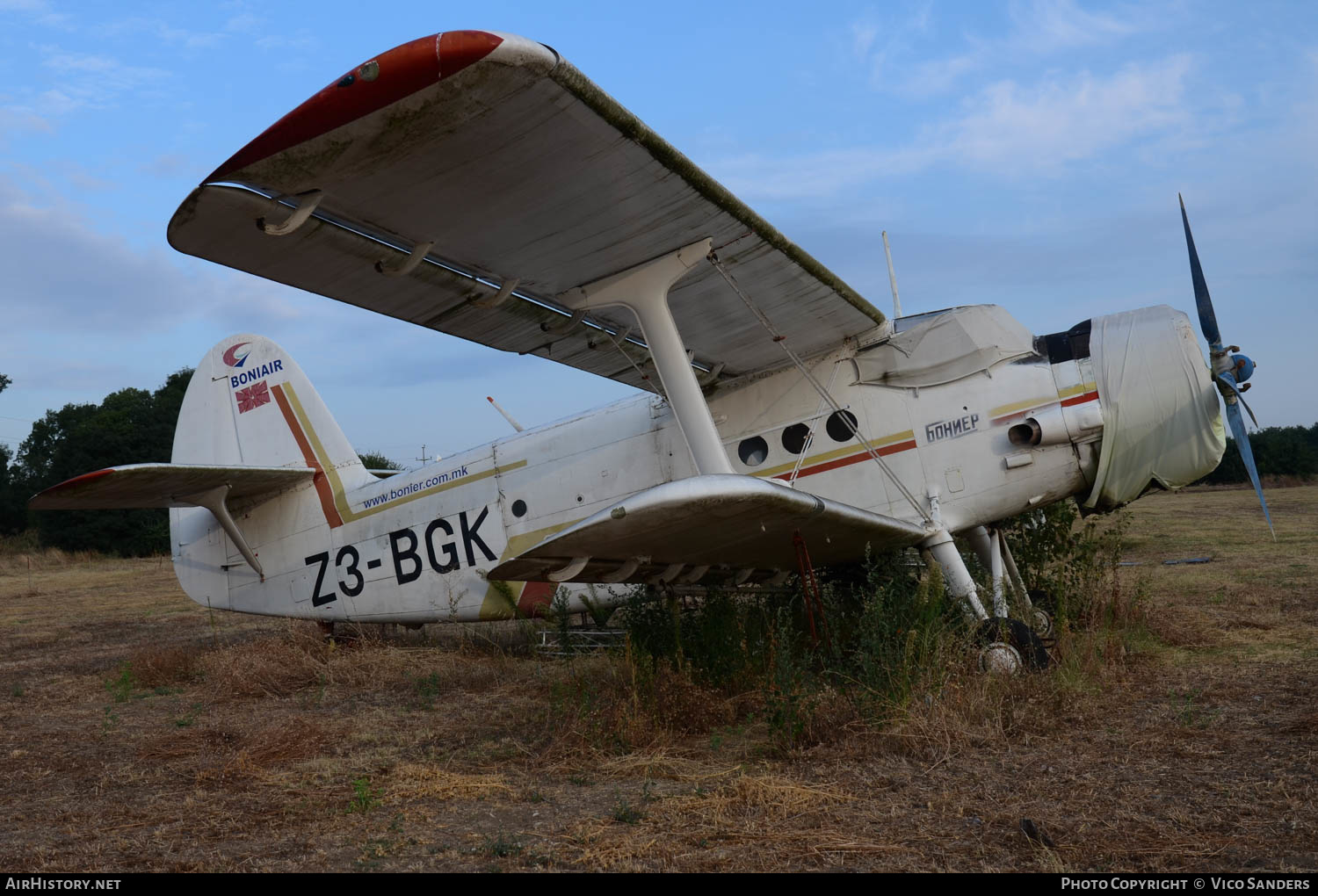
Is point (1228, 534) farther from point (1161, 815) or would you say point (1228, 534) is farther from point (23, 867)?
point (23, 867)

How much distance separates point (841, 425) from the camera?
6.67 metres

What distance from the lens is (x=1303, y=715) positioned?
14.6 ft

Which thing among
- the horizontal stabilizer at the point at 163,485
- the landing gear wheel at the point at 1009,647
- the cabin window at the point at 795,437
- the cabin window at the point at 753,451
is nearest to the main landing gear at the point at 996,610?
the landing gear wheel at the point at 1009,647

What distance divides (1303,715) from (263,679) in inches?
286

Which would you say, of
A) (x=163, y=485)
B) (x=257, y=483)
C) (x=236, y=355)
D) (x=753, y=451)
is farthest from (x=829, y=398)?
(x=236, y=355)

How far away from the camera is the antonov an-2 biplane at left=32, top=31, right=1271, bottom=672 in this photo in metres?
4.16

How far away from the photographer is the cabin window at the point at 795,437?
6.79 metres

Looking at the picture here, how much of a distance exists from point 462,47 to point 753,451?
415cm

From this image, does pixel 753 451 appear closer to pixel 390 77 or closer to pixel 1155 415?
pixel 1155 415

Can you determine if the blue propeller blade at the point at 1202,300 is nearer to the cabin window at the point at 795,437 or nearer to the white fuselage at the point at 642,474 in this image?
the white fuselage at the point at 642,474

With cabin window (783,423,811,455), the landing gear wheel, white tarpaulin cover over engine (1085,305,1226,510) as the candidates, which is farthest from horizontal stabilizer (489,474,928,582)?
white tarpaulin cover over engine (1085,305,1226,510)

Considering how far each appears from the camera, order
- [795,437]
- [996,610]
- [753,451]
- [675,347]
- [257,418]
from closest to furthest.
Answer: [675,347], [996,610], [795,437], [753,451], [257,418]

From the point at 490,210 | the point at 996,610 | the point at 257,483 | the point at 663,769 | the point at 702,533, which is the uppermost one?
the point at 490,210
